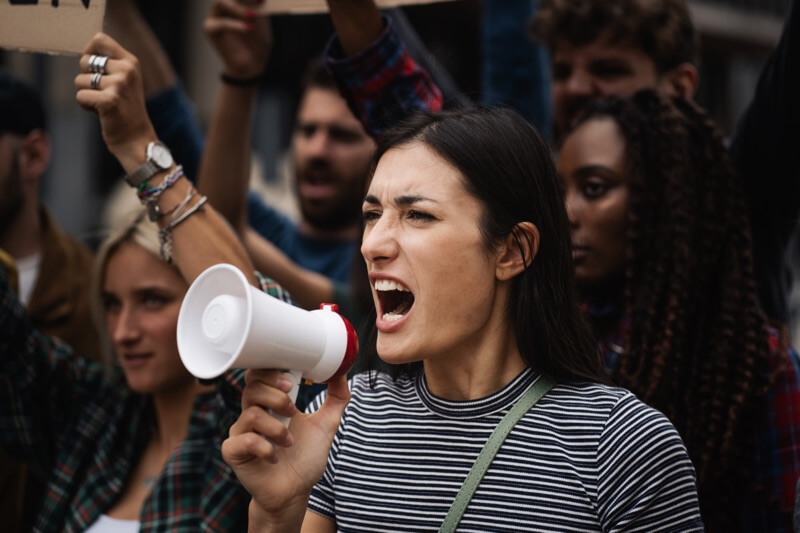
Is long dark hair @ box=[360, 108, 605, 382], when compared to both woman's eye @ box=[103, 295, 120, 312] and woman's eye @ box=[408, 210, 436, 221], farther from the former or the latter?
woman's eye @ box=[103, 295, 120, 312]

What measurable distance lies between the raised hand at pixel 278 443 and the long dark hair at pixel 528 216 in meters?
0.44

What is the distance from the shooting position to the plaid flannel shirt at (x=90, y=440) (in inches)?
106

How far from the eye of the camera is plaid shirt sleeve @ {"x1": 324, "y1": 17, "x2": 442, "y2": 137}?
107 inches

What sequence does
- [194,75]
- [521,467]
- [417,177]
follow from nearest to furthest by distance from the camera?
[521,467] → [417,177] → [194,75]

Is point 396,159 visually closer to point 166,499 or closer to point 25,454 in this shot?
point 166,499

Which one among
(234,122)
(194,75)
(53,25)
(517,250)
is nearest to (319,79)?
(234,122)

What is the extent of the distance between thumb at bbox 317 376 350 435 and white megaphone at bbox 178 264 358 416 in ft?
0.39

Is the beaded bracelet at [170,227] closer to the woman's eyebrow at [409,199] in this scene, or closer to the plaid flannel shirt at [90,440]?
the plaid flannel shirt at [90,440]

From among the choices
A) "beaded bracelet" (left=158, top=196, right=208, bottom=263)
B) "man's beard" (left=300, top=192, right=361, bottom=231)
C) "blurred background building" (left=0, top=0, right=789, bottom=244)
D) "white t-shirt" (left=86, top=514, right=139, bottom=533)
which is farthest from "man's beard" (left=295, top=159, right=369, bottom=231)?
"blurred background building" (left=0, top=0, right=789, bottom=244)

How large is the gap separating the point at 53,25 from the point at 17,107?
1.68m

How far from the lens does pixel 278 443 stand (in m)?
1.79

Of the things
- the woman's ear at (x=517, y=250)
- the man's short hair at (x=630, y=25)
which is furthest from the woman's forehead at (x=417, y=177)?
the man's short hair at (x=630, y=25)

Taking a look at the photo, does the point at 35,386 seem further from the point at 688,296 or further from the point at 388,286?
the point at 688,296

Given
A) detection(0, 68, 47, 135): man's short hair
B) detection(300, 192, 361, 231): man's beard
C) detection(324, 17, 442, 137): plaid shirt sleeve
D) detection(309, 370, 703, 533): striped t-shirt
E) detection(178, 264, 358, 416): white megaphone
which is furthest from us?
detection(300, 192, 361, 231): man's beard
